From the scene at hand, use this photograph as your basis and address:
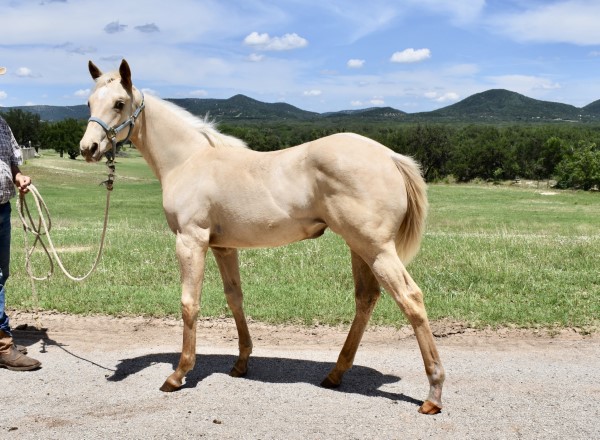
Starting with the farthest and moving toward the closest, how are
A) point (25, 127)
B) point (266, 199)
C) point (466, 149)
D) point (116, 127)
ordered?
point (25, 127) < point (466, 149) < point (116, 127) < point (266, 199)

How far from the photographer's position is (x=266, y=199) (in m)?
5.14

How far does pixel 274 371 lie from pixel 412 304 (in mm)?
1865

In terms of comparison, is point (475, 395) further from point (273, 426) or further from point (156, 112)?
point (156, 112)

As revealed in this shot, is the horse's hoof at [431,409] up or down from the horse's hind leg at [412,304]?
down

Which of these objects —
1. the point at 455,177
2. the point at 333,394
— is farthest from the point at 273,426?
the point at 455,177

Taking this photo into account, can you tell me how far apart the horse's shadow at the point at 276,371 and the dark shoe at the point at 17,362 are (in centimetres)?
88

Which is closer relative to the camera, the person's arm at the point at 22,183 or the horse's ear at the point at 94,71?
the horse's ear at the point at 94,71

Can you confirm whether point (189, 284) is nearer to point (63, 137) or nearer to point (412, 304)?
point (412, 304)

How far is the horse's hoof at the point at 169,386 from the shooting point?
5320 mm

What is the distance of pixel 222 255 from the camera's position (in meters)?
5.87

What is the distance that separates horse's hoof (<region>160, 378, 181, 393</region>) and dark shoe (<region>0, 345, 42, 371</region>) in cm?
161

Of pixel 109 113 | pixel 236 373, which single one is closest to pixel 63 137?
pixel 109 113

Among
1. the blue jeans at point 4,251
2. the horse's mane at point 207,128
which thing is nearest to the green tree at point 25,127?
the blue jeans at point 4,251

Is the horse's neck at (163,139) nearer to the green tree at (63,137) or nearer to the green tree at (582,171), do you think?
the green tree at (582,171)
